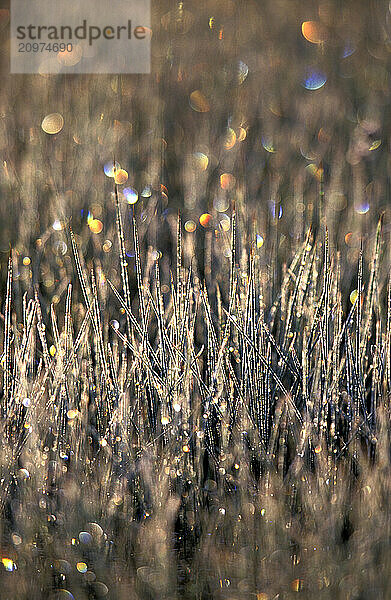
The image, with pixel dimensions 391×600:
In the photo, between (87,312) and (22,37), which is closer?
(87,312)

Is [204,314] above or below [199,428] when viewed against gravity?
above

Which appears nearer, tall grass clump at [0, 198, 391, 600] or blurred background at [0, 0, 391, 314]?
tall grass clump at [0, 198, 391, 600]

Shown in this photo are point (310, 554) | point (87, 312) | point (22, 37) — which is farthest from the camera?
point (22, 37)

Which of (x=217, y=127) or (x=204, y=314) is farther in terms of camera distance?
(x=217, y=127)

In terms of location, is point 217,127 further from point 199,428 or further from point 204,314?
point 199,428

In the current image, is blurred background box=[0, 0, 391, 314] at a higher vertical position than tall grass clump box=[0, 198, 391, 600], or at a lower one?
higher

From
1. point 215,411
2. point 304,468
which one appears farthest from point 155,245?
point 304,468

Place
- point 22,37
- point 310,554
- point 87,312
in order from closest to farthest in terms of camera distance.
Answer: point 310,554
point 87,312
point 22,37

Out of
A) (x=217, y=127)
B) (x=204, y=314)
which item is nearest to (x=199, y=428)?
(x=204, y=314)

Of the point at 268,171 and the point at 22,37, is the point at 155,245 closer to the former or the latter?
the point at 268,171

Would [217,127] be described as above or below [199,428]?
above

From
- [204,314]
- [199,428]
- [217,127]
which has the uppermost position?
[217,127]
